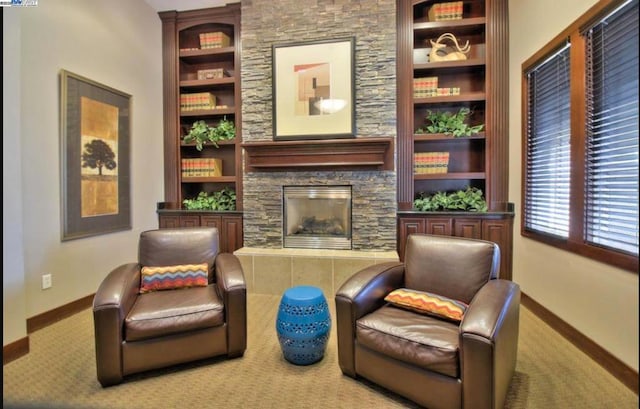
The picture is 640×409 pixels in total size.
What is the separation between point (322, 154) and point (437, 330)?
2.21 metres

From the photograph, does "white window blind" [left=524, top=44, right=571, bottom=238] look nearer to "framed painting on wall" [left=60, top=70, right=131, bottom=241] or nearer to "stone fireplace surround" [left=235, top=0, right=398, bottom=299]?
"stone fireplace surround" [left=235, top=0, right=398, bottom=299]

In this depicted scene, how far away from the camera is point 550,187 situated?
1858 mm

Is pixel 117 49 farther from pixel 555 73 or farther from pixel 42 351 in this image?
pixel 555 73

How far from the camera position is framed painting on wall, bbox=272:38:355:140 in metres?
3.27

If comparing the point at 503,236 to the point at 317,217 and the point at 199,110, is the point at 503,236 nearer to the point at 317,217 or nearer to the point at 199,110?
the point at 317,217

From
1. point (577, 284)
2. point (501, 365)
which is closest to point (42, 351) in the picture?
point (501, 365)

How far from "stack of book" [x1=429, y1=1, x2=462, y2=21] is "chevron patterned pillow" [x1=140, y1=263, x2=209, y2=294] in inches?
143

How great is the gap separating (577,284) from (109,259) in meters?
3.61

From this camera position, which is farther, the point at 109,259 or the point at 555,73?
the point at 109,259

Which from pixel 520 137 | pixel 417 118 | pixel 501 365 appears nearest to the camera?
pixel 501 365

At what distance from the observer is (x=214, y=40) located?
3.91 m

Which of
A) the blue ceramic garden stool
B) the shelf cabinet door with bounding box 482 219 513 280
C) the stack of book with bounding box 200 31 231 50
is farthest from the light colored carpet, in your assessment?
the stack of book with bounding box 200 31 231 50

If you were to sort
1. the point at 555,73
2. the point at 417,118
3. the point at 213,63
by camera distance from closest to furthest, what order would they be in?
the point at 555,73
the point at 417,118
the point at 213,63

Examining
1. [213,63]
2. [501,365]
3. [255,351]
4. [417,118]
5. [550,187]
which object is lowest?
[255,351]
